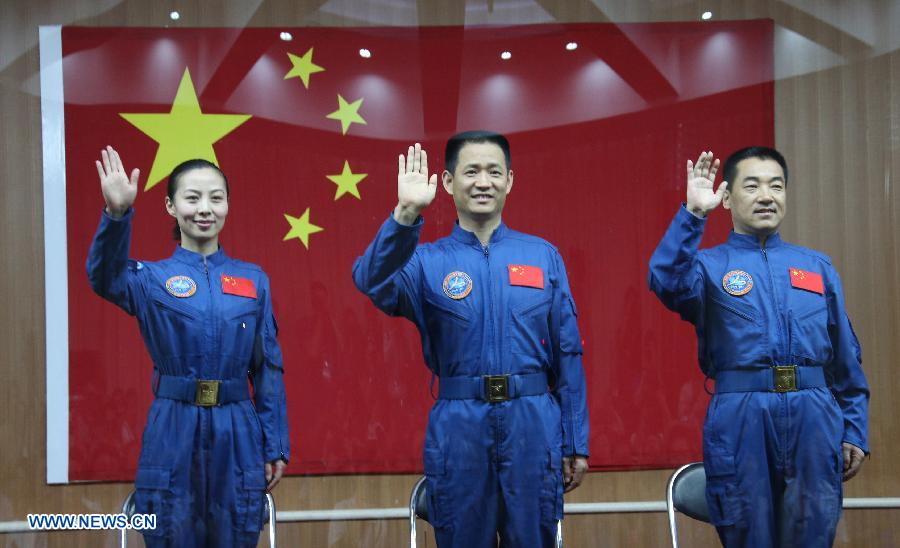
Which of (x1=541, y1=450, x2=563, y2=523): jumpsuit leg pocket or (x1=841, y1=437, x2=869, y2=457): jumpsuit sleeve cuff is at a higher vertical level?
(x1=841, y1=437, x2=869, y2=457): jumpsuit sleeve cuff

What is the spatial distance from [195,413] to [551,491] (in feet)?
4.42

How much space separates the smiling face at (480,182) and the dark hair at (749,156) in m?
0.96

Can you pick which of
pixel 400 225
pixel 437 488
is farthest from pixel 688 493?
pixel 400 225

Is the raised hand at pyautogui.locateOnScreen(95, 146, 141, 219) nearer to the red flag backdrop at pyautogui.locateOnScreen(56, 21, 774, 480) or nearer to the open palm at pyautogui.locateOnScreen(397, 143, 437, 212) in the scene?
the open palm at pyautogui.locateOnScreen(397, 143, 437, 212)

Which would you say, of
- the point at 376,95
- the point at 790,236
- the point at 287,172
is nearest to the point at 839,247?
the point at 790,236

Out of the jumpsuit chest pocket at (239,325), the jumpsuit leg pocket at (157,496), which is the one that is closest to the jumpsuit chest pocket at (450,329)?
the jumpsuit chest pocket at (239,325)

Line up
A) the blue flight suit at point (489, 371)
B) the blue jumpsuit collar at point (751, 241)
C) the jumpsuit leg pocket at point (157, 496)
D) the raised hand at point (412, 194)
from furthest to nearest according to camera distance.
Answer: the blue jumpsuit collar at point (751, 241), the jumpsuit leg pocket at point (157, 496), the blue flight suit at point (489, 371), the raised hand at point (412, 194)

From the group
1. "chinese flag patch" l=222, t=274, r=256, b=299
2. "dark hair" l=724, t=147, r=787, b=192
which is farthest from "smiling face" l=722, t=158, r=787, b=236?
"chinese flag patch" l=222, t=274, r=256, b=299

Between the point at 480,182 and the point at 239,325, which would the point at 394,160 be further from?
the point at 239,325

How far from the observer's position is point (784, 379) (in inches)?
159

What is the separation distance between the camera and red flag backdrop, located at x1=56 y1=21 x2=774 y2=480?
480cm

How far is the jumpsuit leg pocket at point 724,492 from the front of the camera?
13.0 feet

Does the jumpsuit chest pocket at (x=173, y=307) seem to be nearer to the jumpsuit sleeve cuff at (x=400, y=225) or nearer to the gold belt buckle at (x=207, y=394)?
the gold belt buckle at (x=207, y=394)

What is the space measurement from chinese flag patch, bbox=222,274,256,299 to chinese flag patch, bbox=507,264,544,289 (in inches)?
40.4
